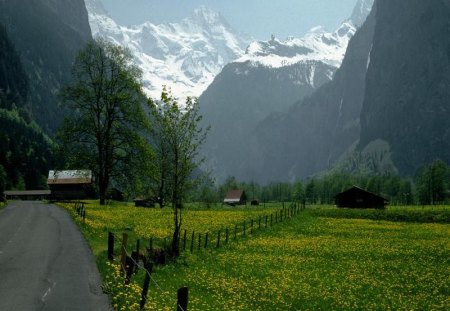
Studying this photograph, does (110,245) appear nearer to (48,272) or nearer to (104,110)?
(48,272)

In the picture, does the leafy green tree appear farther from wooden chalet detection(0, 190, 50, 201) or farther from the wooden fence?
wooden chalet detection(0, 190, 50, 201)

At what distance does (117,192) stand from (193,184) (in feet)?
433

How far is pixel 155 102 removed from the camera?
3095cm

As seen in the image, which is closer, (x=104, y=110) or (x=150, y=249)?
(x=150, y=249)

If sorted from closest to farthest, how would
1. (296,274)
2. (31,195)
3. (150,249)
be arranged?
(296,274) < (150,249) < (31,195)

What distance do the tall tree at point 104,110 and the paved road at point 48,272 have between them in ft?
99.9

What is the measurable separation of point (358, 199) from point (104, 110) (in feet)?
260

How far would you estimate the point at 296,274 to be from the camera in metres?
27.0

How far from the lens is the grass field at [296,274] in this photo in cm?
2038

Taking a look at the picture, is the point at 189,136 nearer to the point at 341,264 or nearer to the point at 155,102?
the point at 155,102

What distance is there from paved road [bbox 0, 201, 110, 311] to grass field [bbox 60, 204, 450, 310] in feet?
3.18

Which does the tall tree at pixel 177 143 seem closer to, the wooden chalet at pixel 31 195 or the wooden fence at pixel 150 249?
the wooden fence at pixel 150 249

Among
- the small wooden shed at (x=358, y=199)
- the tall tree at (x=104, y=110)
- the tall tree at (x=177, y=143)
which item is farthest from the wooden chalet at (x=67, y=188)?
the tall tree at (x=177, y=143)

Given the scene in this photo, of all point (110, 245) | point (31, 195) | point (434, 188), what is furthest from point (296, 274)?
point (31, 195)
